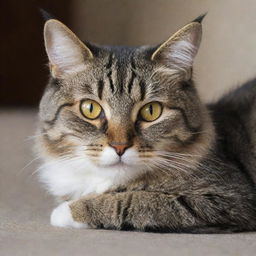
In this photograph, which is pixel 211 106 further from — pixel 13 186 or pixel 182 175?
pixel 13 186

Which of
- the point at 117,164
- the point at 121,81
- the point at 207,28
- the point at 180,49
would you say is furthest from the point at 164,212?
the point at 207,28

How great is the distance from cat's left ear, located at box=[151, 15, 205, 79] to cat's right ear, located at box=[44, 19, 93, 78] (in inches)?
9.9

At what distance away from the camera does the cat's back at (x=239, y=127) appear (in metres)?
2.20

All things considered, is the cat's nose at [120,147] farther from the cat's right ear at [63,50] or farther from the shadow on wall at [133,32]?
the shadow on wall at [133,32]

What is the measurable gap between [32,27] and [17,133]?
4.65ft

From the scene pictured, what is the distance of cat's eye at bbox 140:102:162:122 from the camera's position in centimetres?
200

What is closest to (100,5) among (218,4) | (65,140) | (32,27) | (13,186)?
(218,4)

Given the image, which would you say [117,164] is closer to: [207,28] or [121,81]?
[121,81]

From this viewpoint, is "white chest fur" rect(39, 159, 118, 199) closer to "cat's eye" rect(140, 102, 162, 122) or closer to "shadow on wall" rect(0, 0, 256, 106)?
"cat's eye" rect(140, 102, 162, 122)

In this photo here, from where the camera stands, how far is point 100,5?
3.85 metres

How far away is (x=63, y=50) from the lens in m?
2.08

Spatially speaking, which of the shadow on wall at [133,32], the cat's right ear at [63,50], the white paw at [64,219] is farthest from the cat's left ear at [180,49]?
the shadow on wall at [133,32]

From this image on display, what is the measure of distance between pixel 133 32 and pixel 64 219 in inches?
88.6

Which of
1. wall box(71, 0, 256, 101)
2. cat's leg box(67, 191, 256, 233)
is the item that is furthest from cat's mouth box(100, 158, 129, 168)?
wall box(71, 0, 256, 101)
